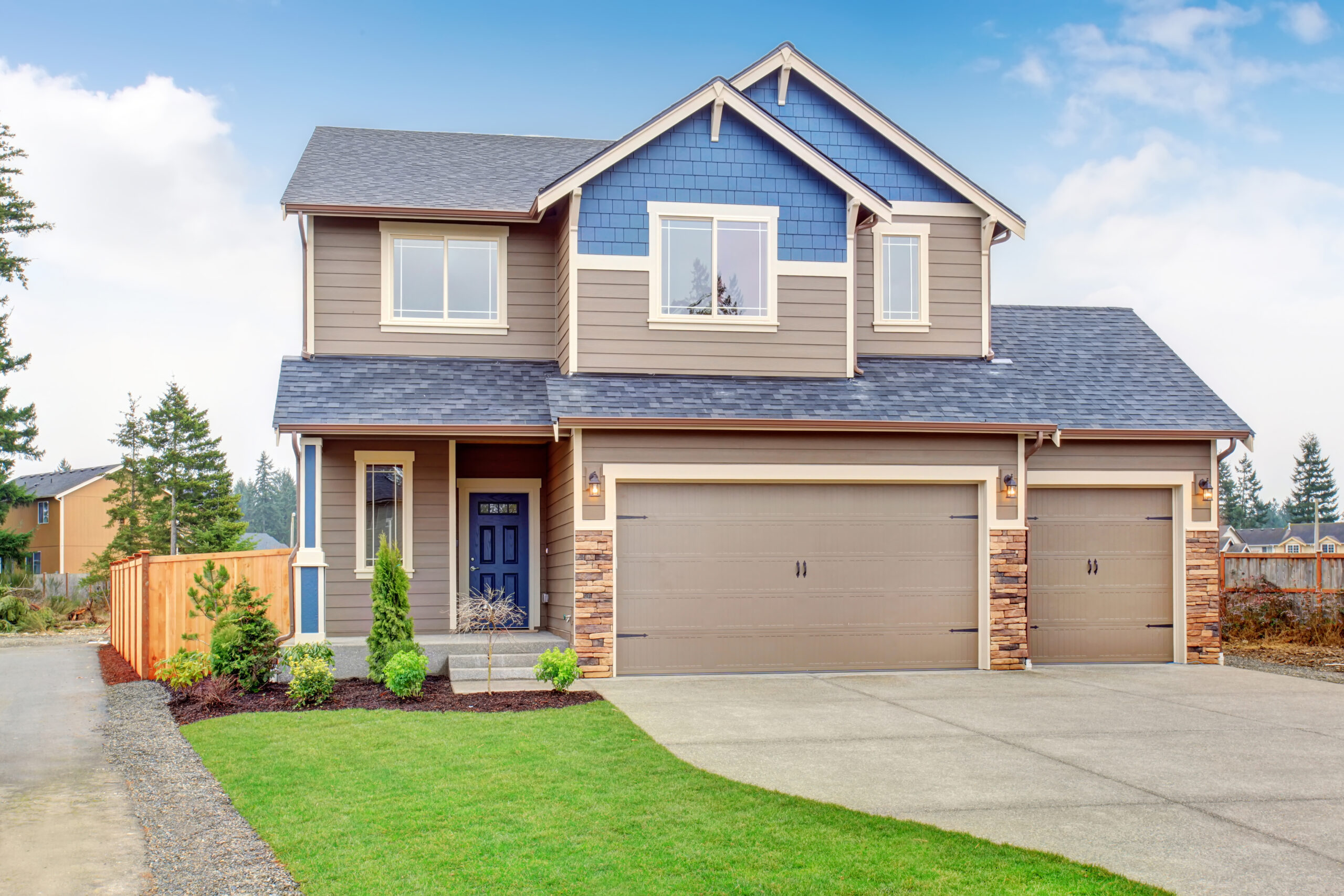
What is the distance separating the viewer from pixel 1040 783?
24.4ft

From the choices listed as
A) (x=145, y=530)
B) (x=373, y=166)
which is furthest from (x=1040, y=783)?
(x=145, y=530)

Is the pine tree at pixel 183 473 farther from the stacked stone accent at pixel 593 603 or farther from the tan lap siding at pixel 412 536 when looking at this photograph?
the stacked stone accent at pixel 593 603

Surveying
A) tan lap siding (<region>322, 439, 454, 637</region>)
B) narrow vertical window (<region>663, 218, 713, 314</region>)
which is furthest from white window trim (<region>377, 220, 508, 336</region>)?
narrow vertical window (<region>663, 218, 713, 314</region>)

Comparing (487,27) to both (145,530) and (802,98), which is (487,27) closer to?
(802,98)

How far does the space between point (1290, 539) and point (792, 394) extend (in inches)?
Answer: 2683

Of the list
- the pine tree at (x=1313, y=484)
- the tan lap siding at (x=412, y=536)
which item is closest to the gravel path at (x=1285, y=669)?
the tan lap siding at (x=412, y=536)

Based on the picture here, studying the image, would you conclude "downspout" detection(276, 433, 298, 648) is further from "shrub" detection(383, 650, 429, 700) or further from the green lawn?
the green lawn

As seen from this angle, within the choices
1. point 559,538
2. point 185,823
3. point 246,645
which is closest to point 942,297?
point 559,538

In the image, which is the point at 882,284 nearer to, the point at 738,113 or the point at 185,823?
the point at 738,113

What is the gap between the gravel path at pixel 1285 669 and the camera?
44.6ft

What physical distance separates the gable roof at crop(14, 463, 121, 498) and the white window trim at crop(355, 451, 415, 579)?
3904 cm

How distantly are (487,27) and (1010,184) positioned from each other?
30.2 ft

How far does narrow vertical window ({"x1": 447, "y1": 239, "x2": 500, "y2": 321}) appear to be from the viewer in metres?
15.2

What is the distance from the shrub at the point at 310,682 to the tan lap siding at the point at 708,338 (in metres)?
4.86
